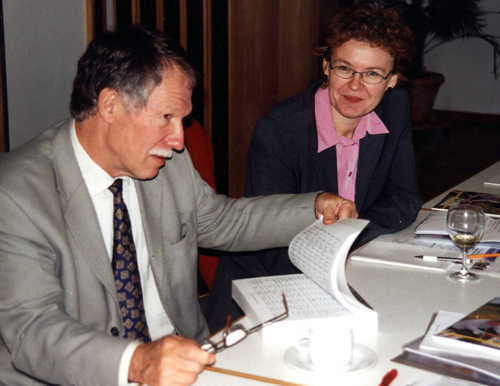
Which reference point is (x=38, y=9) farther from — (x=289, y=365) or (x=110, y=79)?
(x=289, y=365)

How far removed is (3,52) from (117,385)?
2.22 m

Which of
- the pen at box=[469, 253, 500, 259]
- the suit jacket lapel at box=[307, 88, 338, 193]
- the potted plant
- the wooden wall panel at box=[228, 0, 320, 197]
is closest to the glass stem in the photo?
the pen at box=[469, 253, 500, 259]

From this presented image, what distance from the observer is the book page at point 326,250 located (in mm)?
1392

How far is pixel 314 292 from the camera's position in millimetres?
1535

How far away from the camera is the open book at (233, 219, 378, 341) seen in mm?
1358

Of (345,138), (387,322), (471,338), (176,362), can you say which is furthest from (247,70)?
(176,362)

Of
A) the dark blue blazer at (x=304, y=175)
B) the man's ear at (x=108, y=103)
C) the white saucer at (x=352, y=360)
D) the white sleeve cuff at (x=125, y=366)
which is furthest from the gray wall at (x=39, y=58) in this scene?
the white saucer at (x=352, y=360)

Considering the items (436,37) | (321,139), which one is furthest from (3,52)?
(436,37)

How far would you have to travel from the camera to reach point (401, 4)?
25.4ft

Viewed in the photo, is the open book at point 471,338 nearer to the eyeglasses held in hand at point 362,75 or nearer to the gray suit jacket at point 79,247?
the gray suit jacket at point 79,247

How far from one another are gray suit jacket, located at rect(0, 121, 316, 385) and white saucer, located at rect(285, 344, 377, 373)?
32cm

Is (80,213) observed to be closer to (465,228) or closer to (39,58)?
(465,228)

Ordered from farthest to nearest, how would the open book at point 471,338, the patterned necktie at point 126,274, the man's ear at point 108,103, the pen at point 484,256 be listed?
the pen at point 484,256
the patterned necktie at point 126,274
the man's ear at point 108,103
the open book at point 471,338

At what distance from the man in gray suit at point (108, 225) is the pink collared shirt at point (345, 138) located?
510 millimetres
